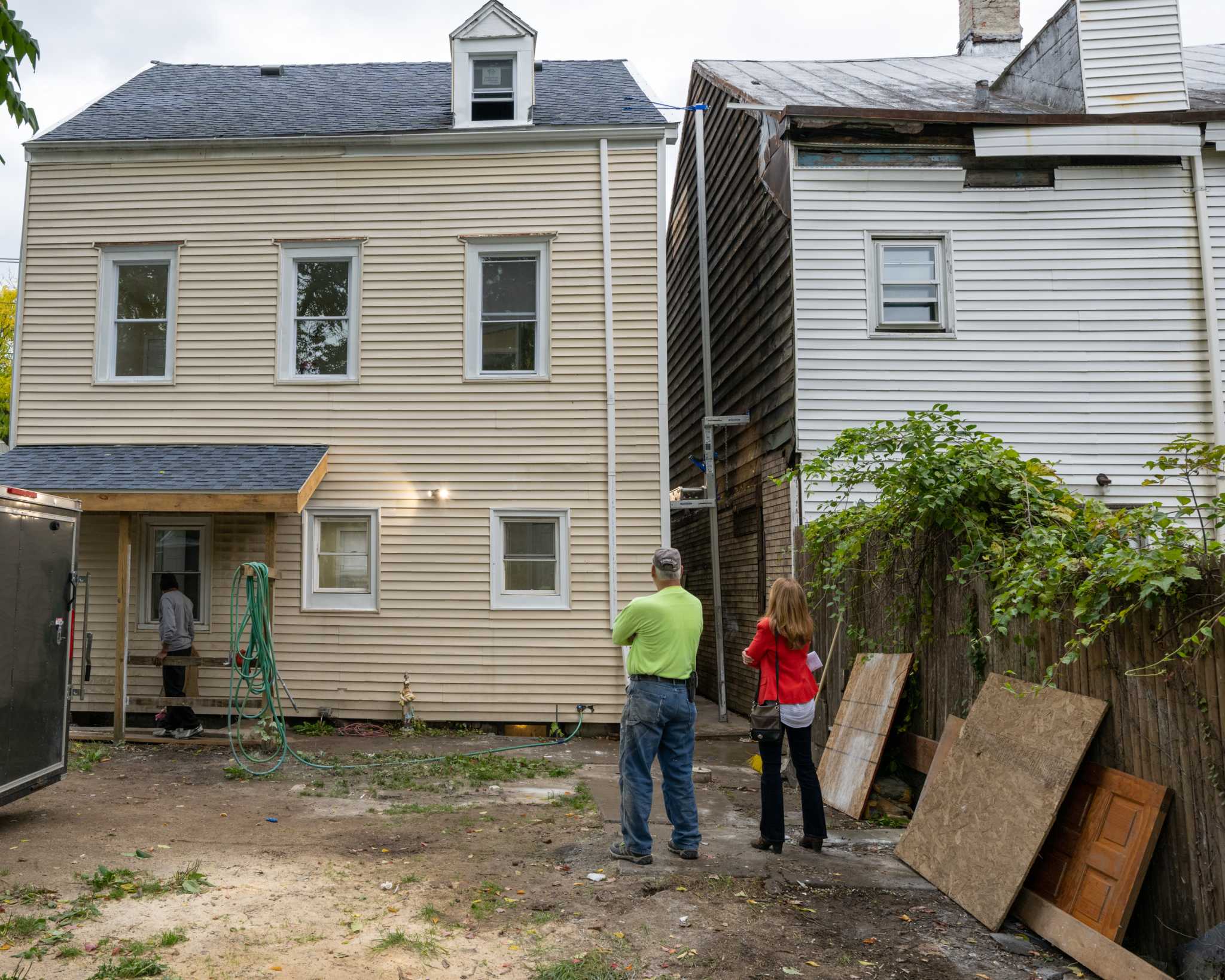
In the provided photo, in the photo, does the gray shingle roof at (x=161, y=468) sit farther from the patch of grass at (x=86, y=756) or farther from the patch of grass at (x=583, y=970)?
the patch of grass at (x=583, y=970)

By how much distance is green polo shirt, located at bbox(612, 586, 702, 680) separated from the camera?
5.68 meters

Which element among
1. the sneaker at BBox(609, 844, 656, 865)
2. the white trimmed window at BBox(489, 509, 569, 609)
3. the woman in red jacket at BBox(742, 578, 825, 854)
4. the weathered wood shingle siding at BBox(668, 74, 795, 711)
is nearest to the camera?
the sneaker at BBox(609, 844, 656, 865)

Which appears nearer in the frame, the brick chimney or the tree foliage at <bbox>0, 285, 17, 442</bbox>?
the brick chimney

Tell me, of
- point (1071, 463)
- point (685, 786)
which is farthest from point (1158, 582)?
point (1071, 463)

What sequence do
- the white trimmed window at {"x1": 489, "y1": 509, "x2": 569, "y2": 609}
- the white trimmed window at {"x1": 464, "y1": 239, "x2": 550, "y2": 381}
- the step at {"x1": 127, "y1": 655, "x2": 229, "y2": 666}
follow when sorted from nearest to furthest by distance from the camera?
A: the step at {"x1": 127, "y1": 655, "x2": 229, "y2": 666} → the white trimmed window at {"x1": 489, "y1": 509, "x2": 569, "y2": 609} → the white trimmed window at {"x1": 464, "y1": 239, "x2": 550, "y2": 381}

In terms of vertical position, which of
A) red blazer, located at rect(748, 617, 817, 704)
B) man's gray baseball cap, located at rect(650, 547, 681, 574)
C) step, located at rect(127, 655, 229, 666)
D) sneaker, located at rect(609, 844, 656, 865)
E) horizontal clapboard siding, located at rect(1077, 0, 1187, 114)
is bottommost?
sneaker, located at rect(609, 844, 656, 865)

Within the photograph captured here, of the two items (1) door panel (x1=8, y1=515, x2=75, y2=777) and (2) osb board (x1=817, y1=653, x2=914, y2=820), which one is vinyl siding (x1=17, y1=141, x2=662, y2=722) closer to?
(2) osb board (x1=817, y1=653, x2=914, y2=820)

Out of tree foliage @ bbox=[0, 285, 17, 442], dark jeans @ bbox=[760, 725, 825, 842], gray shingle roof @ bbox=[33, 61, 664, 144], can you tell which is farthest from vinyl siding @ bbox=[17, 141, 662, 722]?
tree foliage @ bbox=[0, 285, 17, 442]

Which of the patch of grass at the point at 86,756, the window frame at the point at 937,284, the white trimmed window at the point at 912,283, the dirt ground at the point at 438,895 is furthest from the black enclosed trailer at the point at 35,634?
the white trimmed window at the point at 912,283

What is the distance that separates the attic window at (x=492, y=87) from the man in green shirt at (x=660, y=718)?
8028mm

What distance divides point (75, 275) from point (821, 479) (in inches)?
357

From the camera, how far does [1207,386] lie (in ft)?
34.3

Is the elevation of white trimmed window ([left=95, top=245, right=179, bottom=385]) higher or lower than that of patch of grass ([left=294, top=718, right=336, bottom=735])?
higher

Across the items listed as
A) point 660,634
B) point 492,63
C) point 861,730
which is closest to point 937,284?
point 861,730
